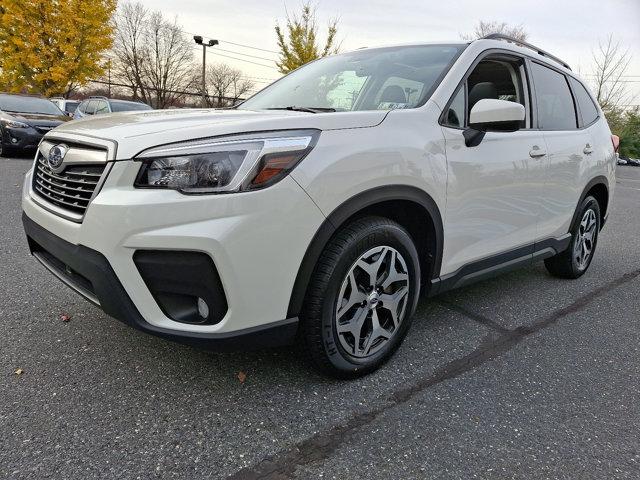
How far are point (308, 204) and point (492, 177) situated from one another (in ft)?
4.37

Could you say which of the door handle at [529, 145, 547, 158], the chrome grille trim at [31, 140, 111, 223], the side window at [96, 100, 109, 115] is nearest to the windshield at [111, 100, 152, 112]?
the side window at [96, 100, 109, 115]

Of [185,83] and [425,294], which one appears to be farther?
[185,83]

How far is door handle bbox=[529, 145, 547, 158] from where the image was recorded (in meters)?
2.96

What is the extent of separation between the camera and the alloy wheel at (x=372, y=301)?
210 cm

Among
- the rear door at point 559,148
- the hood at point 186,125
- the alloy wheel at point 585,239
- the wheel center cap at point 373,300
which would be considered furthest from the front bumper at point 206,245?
the alloy wheel at point 585,239

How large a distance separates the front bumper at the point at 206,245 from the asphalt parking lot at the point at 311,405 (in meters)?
0.40

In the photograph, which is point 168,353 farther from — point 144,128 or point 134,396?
point 144,128

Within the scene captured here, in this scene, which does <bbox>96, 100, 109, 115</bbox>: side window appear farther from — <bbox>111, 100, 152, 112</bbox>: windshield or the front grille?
the front grille

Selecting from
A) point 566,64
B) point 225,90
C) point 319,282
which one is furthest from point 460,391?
point 225,90

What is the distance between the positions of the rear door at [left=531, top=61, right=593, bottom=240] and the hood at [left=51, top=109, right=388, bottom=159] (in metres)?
1.69

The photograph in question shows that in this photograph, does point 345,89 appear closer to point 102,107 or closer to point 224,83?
Answer: point 102,107

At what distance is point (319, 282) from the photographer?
1.94m

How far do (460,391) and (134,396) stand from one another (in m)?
1.49

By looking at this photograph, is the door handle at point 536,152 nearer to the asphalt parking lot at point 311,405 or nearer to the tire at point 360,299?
the asphalt parking lot at point 311,405
